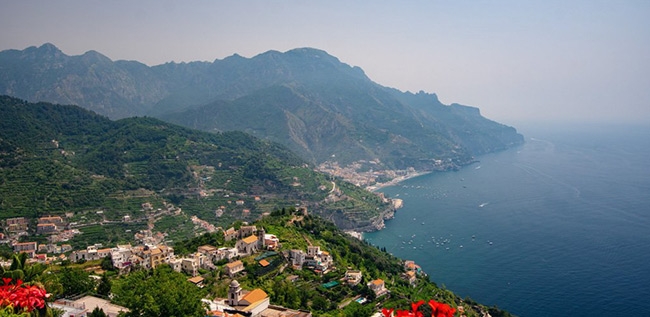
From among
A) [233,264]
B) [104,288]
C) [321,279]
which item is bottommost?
[321,279]

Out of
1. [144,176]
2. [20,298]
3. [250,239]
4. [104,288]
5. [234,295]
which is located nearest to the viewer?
[20,298]

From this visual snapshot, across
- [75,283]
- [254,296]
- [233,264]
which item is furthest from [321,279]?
[75,283]

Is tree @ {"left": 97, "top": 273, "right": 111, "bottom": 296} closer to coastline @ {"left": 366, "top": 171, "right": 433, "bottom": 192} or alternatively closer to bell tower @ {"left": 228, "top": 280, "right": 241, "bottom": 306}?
bell tower @ {"left": 228, "top": 280, "right": 241, "bottom": 306}

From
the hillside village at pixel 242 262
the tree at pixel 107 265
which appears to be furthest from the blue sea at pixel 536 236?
the tree at pixel 107 265

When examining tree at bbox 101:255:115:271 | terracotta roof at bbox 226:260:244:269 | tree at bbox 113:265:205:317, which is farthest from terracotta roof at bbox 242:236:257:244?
tree at bbox 113:265:205:317

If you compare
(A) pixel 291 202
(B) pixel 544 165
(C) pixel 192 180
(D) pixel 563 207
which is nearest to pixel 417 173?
(B) pixel 544 165

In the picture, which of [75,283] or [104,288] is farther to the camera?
[104,288]

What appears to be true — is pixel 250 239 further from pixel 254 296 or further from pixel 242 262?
pixel 254 296
